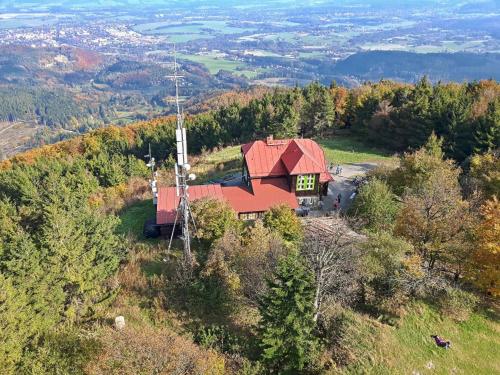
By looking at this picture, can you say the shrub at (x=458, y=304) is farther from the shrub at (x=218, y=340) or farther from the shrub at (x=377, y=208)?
the shrub at (x=218, y=340)

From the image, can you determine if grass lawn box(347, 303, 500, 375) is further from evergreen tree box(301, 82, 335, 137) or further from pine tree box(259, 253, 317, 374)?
evergreen tree box(301, 82, 335, 137)

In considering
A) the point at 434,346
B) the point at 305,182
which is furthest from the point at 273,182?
the point at 434,346

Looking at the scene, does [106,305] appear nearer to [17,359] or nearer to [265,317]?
[17,359]

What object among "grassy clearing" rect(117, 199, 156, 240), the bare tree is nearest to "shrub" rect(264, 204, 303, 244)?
the bare tree

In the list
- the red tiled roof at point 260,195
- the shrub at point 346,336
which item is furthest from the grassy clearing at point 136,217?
the shrub at point 346,336

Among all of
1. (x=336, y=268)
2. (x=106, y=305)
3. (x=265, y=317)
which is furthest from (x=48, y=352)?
(x=336, y=268)

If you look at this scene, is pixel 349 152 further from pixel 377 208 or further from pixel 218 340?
pixel 218 340
